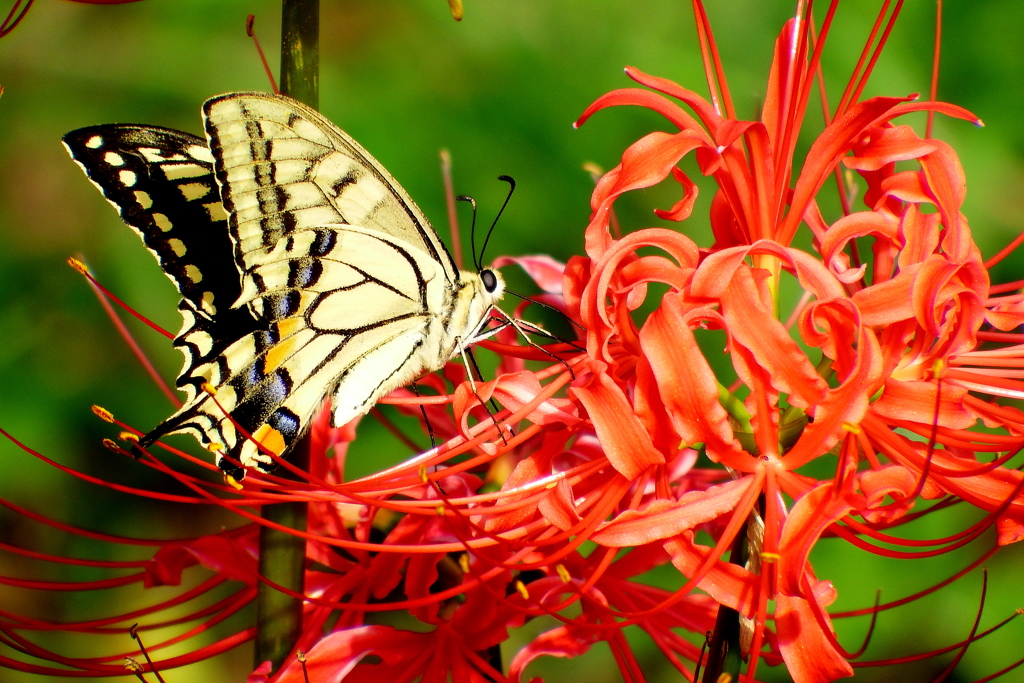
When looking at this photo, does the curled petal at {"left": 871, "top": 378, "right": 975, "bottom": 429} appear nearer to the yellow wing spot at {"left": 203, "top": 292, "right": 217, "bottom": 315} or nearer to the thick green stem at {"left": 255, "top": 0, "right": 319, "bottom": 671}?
the thick green stem at {"left": 255, "top": 0, "right": 319, "bottom": 671}

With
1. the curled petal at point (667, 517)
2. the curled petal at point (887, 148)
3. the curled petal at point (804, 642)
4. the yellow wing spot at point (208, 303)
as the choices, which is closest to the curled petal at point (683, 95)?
the curled petal at point (887, 148)

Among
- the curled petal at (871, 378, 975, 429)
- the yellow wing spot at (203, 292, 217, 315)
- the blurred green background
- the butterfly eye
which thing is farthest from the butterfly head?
the blurred green background

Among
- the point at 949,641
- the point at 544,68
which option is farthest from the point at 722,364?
the point at 544,68

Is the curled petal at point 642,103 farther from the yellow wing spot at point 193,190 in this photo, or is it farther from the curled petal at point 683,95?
the yellow wing spot at point 193,190

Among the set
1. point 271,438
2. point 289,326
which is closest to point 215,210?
point 289,326

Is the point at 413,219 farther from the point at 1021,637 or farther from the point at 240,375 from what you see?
the point at 1021,637

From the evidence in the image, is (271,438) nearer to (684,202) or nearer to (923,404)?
(684,202)
